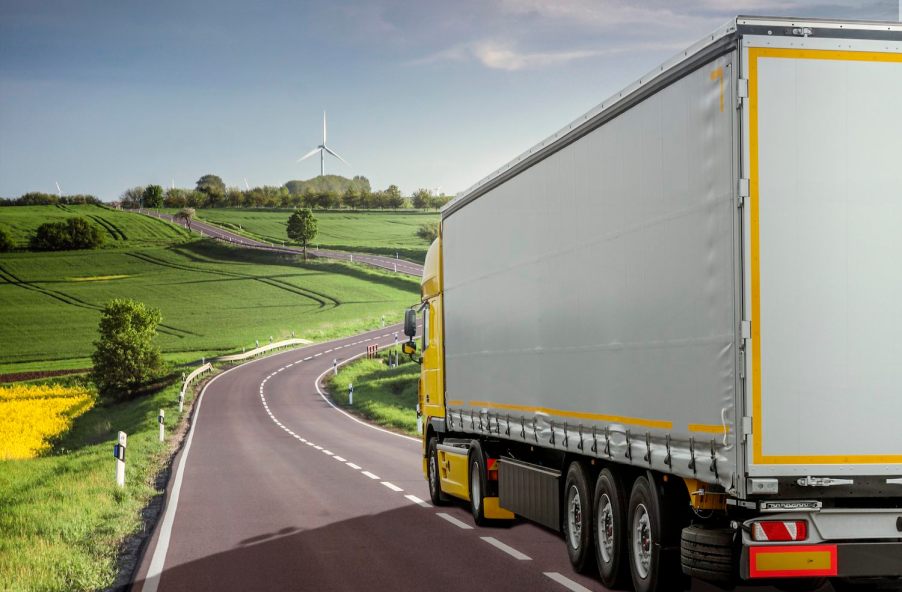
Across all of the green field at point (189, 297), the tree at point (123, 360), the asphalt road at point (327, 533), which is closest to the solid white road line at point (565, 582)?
the asphalt road at point (327, 533)

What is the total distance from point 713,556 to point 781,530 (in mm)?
511

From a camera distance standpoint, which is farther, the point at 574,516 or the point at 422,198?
the point at 422,198

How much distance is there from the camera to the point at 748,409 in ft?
23.6

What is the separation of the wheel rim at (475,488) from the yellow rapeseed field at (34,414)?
27013 mm

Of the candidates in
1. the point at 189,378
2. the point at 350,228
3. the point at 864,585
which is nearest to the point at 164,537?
the point at 864,585

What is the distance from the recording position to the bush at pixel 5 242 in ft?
444

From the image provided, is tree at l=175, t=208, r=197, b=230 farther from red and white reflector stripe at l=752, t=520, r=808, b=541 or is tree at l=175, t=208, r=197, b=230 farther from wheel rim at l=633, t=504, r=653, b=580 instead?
red and white reflector stripe at l=752, t=520, r=808, b=541

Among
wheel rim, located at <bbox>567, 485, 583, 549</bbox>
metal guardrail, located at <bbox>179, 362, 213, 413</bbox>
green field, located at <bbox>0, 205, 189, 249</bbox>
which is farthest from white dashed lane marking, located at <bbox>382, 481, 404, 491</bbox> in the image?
green field, located at <bbox>0, 205, 189, 249</bbox>

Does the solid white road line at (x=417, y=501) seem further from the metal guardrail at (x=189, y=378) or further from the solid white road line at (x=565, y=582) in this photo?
the metal guardrail at (x=189, y=378)

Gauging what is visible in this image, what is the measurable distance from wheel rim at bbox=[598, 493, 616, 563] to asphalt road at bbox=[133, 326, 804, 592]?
330mm

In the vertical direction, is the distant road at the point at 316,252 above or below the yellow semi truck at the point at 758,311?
above

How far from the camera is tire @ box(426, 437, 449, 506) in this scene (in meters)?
16.7

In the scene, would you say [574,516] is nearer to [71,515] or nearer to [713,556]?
[713,556]

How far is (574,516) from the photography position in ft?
35.5
